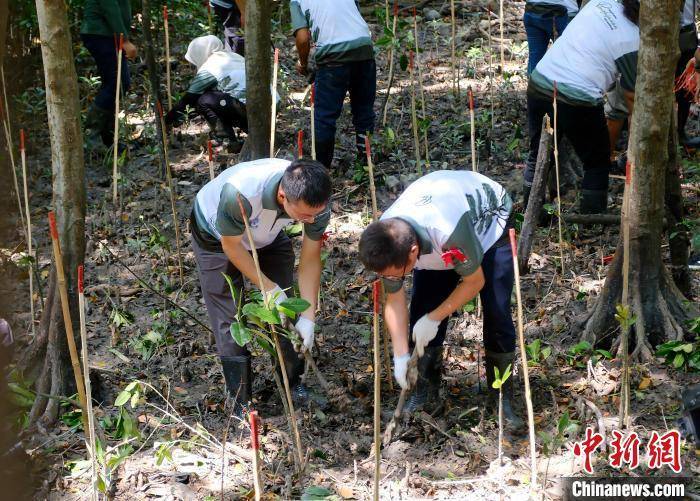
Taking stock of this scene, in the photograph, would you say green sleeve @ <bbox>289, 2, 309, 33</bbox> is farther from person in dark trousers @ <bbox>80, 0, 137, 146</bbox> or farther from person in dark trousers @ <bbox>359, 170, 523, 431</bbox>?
person in dark trousers @ <bbox>359, 170, 523, 431</bbox>

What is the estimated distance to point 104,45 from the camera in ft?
20.6

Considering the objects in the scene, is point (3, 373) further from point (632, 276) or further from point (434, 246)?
point (632, 276)

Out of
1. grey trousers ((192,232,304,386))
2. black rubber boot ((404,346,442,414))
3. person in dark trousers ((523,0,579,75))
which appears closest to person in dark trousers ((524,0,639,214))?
person in dark trousers ((523,0,579,75))

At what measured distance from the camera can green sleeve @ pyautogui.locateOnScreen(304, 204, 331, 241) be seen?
333cm

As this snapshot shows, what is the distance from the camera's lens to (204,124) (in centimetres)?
707

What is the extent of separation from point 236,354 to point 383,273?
1060 millimetres

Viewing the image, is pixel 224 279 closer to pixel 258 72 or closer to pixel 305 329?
pixel 305 329

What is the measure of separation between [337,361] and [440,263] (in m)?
1.18

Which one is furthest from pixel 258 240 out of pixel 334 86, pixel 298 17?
pixel 298 17

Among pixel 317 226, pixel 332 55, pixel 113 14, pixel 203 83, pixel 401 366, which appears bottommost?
pixel 401 366

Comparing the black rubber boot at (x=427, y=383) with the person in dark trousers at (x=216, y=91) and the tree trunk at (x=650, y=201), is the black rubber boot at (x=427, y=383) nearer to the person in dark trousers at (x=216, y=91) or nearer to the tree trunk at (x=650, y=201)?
the tree trunk at (x=650, y=201)

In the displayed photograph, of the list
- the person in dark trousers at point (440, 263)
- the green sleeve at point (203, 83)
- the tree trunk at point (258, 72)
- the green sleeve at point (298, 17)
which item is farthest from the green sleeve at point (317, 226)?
Result: the green sleeve at point (203, 83)

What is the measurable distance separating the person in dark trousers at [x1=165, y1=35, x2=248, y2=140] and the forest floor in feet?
0.78

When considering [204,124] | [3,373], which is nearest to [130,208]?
[204,124]
